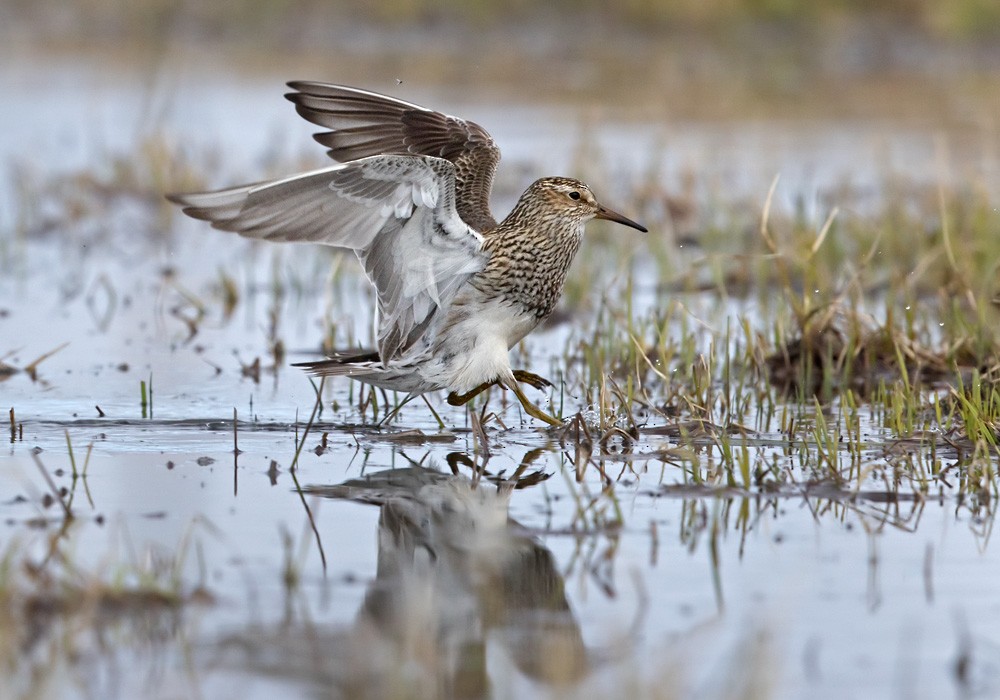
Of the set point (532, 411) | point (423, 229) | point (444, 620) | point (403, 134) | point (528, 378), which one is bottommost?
point (444, 620)

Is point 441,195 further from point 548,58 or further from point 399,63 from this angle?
point 548,58

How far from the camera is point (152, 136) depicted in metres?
13.0

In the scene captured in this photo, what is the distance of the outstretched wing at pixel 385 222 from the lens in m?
5.98

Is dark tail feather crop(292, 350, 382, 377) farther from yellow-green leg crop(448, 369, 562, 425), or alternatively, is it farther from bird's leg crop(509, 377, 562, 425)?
bird's leg crop(509, 377, 562, 425)

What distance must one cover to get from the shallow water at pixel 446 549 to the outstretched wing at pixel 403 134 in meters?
0.99

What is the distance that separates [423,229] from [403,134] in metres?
0.62

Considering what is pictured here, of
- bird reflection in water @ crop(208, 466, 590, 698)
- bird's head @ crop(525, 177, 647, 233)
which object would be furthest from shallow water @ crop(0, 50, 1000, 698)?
bird's head @ crop(525, 177, 647, 233)

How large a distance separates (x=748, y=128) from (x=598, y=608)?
12.0 m

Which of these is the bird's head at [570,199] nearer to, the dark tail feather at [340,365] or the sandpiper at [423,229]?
the sandpiper at [423,229]

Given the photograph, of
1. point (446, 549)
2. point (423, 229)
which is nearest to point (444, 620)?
point (446, 549)

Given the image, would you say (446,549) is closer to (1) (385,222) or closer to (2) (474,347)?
(2) (474,347)

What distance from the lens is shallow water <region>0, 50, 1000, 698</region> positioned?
370 cm

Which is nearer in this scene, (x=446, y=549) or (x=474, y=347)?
(x=446, y=549)

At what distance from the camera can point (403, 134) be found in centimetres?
655
